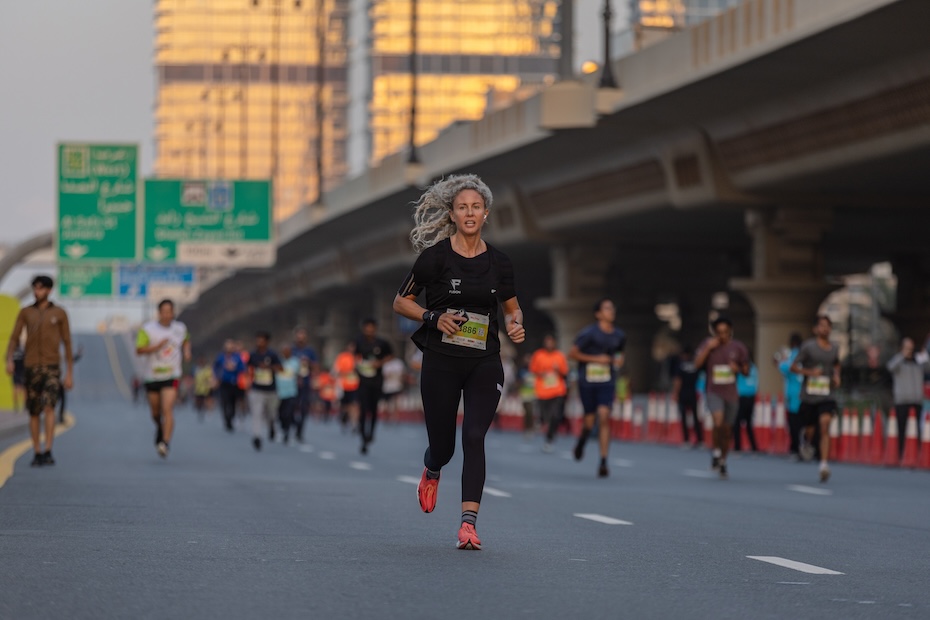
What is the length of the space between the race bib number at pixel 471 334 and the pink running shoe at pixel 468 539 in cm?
93

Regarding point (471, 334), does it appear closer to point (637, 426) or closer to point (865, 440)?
point (865, 440)

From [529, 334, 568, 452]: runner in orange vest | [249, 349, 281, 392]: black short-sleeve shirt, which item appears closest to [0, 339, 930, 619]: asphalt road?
[249, 349, 281, 392]: black short-sleeve shirt

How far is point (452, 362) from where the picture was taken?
1115cm

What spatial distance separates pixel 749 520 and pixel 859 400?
2184 centimetres

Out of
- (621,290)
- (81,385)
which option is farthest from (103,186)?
(81,385)

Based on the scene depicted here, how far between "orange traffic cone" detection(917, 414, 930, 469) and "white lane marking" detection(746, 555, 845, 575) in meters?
16.7

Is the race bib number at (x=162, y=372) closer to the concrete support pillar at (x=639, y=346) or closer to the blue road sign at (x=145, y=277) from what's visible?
the concrete support pillar at (x=639, y=346)

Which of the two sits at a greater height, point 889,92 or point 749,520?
point 889,92

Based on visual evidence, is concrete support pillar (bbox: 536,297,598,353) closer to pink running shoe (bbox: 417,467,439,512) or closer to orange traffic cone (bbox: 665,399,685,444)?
orange traffic cone (bbox: 665,399,685,444)

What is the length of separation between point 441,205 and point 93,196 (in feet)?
137

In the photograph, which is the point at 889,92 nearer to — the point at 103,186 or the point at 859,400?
the point at 859,400

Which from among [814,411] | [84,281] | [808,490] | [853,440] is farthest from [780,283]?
[84,281]

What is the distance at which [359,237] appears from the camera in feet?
226

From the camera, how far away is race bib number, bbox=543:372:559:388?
35.1 m
